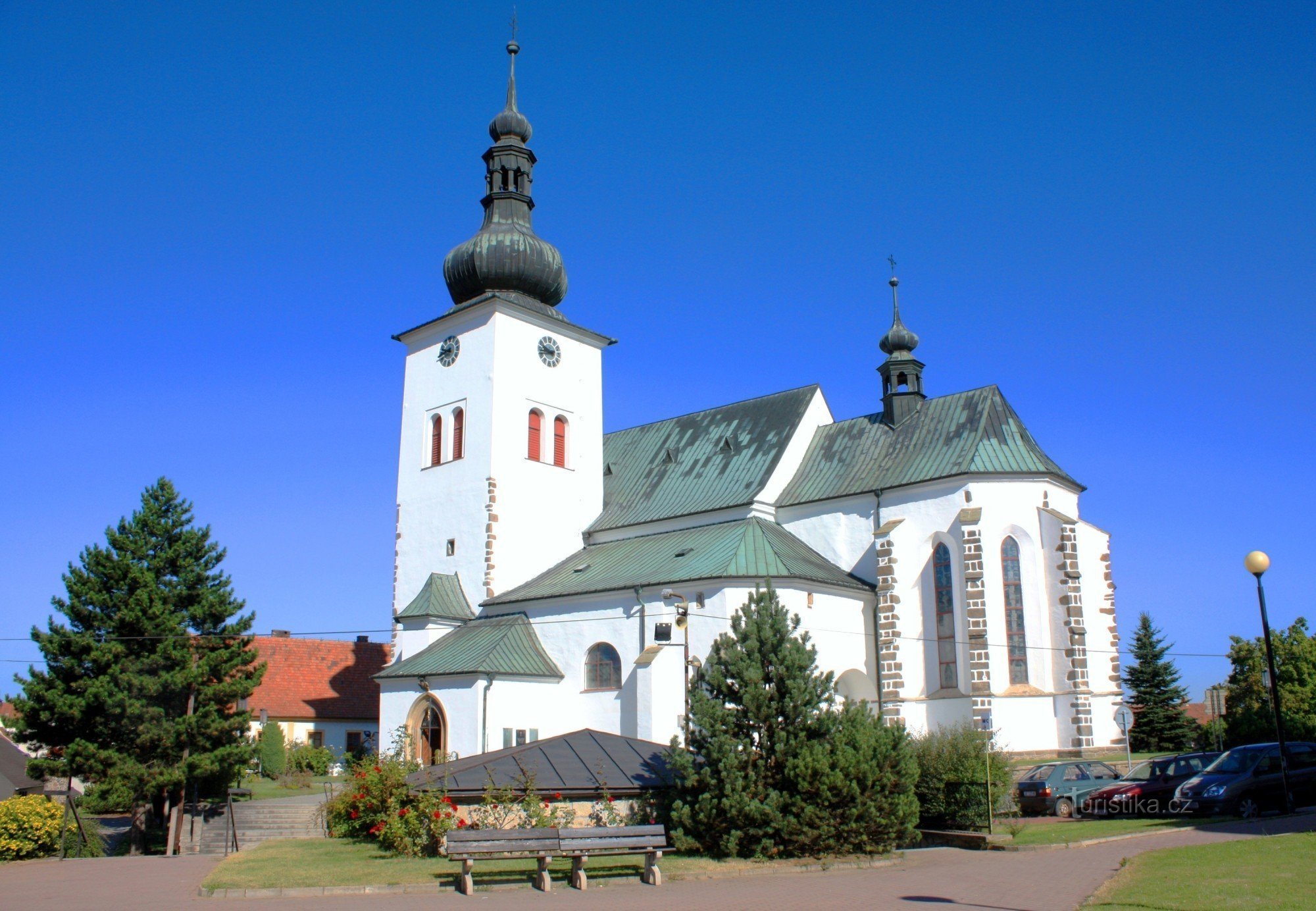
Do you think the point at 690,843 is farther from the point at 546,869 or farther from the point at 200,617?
the point at 200,617

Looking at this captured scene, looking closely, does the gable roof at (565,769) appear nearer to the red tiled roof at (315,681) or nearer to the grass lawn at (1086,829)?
the grass lawn at (1086,829)

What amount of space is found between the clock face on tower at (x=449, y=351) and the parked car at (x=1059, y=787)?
22.0m

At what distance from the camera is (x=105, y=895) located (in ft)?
47.0

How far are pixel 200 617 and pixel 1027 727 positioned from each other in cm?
2038

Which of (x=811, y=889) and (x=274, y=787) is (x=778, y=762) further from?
(x=274, y=787)

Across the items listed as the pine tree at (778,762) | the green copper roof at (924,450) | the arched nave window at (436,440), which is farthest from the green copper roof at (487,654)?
the pine tree at (778,762)

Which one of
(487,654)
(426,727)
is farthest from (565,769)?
(426,727)

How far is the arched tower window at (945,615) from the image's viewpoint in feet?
92.8

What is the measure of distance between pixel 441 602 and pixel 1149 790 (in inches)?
804

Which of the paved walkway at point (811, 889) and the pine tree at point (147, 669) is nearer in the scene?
the paved walkway at point (811, 889)

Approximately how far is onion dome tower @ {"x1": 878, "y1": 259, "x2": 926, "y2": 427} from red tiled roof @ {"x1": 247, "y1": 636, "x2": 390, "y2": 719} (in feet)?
72.1

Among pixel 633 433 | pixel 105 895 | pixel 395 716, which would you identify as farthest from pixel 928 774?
pixel 633 433

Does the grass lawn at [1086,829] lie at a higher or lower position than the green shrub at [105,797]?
lower

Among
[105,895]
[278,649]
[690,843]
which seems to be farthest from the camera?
[278,649]
